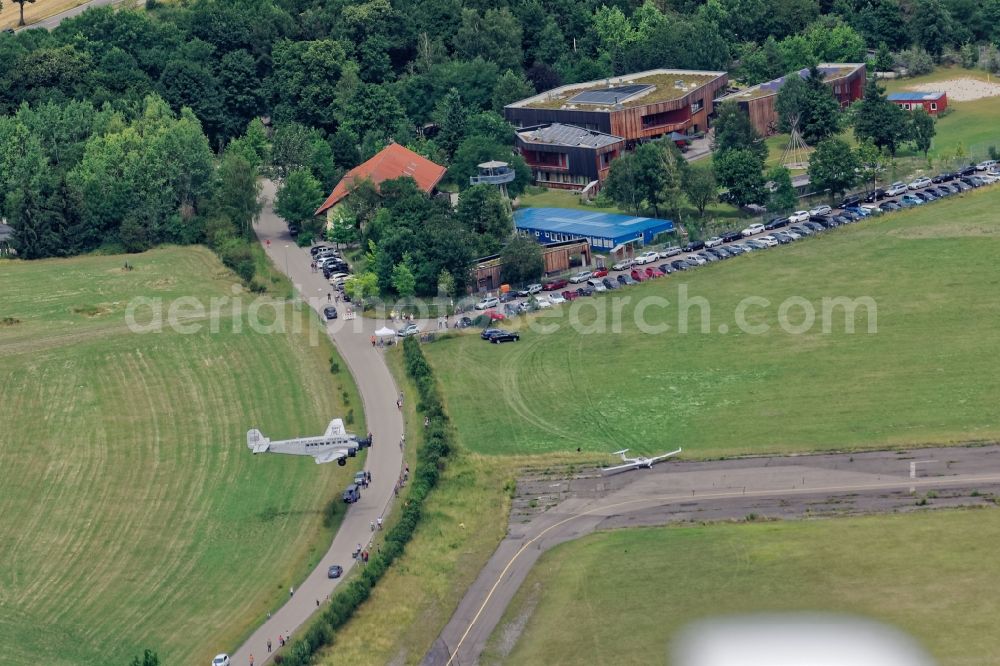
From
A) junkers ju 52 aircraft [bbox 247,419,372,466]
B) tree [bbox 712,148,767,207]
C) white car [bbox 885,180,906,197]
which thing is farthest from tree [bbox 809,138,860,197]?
junkers ju 52 aircraft [bbox 247,419,372,466]

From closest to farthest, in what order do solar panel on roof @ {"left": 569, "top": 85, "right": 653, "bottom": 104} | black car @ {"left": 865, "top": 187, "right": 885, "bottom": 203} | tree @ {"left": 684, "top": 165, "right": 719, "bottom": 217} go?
tree @ {"left": 684, "top": 165, "right": 719, "bottom": 217} → black car @ {"left": 865, "top": 187, "right": 885, "bottom": 203} → solar panel on roof @ {"left": 569, "top": 85, "right": 653, "bottom": 104}

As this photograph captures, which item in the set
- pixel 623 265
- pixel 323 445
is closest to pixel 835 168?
pixel 623 265

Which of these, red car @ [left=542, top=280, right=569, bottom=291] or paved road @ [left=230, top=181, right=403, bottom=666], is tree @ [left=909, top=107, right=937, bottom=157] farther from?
paved road @ [left=230, top=181, right=403, bottom=666]

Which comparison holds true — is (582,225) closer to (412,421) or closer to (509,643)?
(412,421)

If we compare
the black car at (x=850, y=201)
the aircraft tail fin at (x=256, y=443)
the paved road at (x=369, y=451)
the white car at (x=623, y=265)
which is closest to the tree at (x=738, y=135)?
the black car at (x=850, y=201)

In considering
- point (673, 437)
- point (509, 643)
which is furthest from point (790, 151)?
point (509, 643)

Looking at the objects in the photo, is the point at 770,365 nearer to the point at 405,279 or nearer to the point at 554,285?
the point at 554,285
